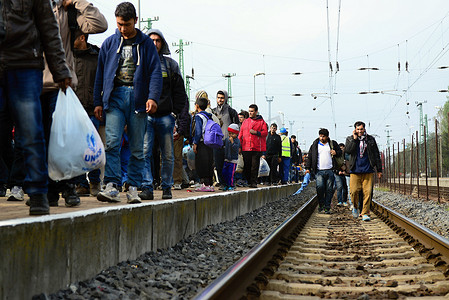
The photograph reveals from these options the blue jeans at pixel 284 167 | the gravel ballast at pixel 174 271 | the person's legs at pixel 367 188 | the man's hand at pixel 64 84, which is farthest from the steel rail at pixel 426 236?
the blue jeans at pixel 284 167

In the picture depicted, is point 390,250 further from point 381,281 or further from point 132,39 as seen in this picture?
point 132,39

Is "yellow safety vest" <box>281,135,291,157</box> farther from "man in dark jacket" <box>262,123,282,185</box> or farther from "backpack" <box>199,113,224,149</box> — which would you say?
"backpack" <box>199,113,224,149</box>

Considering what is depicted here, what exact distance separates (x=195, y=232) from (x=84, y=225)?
11.9ft

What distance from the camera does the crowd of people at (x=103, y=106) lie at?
4.51m

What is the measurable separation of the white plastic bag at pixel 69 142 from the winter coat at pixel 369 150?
25.9 feet

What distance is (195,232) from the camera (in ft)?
25.8

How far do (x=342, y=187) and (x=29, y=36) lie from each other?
13.3 meters

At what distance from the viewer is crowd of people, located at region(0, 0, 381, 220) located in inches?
177

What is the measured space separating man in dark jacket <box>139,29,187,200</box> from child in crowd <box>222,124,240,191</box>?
4.86 m

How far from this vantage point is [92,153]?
497 centimetres

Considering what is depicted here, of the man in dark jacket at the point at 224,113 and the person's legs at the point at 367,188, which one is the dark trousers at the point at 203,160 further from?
the person's legs at the point at 367,188


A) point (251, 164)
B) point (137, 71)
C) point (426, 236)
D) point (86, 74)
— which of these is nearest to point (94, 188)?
point (86, 74)

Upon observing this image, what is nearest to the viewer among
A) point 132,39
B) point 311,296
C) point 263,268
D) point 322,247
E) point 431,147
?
point 311,296

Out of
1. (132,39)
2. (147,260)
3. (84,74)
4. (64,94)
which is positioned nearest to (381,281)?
(147,260)
